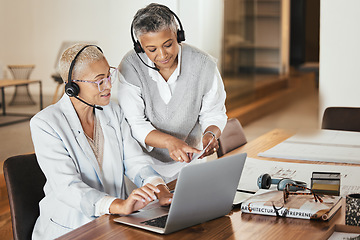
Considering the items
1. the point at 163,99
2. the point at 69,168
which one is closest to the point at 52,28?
the point at 163,99

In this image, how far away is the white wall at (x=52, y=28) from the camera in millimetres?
3531

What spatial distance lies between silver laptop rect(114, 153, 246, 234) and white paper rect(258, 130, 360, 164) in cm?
89

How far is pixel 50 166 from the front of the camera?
70.0 inches

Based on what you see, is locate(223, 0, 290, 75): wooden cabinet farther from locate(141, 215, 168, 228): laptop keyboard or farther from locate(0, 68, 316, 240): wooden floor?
locate(141, 215, 168, 228): laptop keyboard

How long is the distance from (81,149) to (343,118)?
1849 mm

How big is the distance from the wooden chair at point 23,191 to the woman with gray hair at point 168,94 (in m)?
0.42

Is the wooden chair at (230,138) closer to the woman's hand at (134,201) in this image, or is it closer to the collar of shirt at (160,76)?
the collar of shirt at (160,76)

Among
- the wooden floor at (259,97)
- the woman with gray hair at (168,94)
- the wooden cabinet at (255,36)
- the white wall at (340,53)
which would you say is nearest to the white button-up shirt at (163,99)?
the woman with gray hair at (168,94)

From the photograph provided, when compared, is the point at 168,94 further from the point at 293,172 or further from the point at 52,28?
the point at 52,28

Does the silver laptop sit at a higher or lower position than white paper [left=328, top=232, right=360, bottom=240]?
higher

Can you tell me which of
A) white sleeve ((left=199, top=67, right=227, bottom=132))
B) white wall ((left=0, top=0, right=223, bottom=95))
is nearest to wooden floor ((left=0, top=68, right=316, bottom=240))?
white wall ((left=0, top=0, right=223, bottom=95))

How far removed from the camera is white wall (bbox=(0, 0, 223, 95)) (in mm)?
3531

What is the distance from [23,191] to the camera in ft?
6.11

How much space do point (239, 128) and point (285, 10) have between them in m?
7.26
